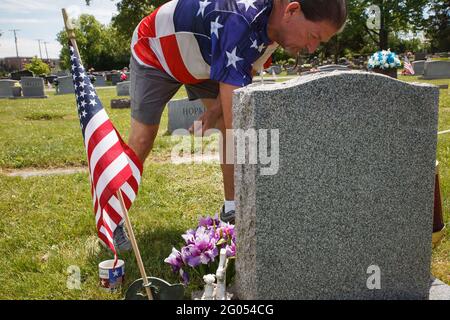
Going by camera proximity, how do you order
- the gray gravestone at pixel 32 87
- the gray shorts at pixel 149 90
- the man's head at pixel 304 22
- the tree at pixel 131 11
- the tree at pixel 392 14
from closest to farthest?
the man's head at pixel 304 22 → the gray shorts at pixel 149 90 → the gray gravestone at pixel 32 87 → the tree at pixel 131 11 → the tree at pixel 392 14

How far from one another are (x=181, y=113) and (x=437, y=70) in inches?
598

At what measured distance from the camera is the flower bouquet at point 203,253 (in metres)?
2.29

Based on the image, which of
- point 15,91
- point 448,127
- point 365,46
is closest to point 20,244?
point 448,127

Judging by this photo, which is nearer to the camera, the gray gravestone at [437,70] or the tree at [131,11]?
the gray gravestone at [437,70]

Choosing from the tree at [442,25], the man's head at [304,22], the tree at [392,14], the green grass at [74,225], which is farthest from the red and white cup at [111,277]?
the tree at [442,25]

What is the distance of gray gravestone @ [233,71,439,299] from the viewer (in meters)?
1.85

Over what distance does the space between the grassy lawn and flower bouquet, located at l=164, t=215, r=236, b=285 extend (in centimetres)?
16

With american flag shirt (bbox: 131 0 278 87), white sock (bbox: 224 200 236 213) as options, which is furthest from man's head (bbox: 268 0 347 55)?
white sock (bbox: 224 200 236 213)

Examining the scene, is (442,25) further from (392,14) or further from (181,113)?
(181,113)

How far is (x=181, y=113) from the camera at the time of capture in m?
7.90

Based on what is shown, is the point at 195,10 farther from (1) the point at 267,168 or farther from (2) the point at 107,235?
(2) the point at 107,235

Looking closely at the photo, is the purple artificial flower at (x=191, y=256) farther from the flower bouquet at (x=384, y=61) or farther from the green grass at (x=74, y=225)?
the flower bouquet at (x=384, y=61)

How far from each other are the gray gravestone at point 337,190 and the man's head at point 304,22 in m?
0.43
